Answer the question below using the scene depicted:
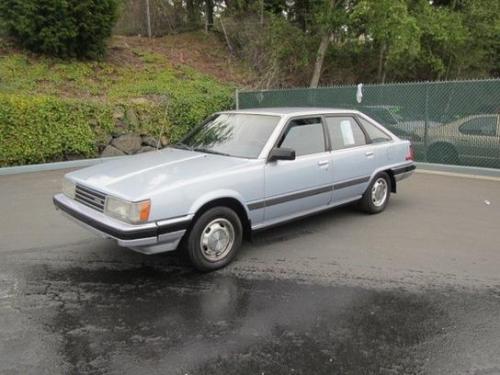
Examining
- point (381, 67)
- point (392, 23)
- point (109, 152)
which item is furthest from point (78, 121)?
point (381, 67)

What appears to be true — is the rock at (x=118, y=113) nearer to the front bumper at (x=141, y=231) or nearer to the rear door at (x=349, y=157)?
the rear door at (x=349, y=157)

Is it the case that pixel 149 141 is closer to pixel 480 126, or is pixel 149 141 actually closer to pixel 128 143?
pixel 128 143

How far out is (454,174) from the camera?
31.1ft

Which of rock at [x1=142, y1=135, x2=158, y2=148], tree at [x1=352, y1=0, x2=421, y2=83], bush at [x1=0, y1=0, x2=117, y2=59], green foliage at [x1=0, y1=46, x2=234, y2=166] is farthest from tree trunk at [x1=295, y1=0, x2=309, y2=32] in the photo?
rock at [x1=142, y1=135, x2=158, y2=148]

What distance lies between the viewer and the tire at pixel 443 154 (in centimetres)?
970

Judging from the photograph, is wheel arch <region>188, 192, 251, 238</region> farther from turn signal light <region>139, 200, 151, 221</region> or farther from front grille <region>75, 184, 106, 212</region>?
front grille <region>75, 184, 106, 212</region>

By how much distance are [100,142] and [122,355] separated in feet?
31.2

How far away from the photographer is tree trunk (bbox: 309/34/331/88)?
15918 mm

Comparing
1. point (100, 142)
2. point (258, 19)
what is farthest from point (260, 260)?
point (258, 19)

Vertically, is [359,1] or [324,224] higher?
[359,1]

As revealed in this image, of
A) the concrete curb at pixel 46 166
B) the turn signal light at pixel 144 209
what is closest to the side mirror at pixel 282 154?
the turn signal light at pixel 144 209

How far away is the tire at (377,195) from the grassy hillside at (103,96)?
7.65m

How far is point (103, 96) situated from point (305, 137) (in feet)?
29.6

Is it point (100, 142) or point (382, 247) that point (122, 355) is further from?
point (100, 142)
